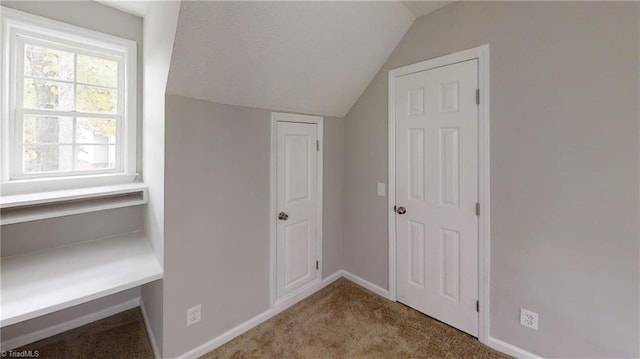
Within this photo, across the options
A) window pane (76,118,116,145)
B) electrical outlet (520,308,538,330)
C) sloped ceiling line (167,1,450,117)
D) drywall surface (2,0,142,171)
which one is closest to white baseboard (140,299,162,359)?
drywall surface (2,0,142,171)

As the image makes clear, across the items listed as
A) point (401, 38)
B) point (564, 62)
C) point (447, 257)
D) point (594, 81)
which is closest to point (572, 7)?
point (564, 62)

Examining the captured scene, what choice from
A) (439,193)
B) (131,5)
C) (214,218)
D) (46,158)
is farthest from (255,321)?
(131,5)

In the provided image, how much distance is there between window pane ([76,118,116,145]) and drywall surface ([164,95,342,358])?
113 cm

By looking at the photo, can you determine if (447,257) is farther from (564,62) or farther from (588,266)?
(564,62)

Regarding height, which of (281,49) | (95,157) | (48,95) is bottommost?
(95,157)

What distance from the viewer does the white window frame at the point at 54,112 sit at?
1.85 metres

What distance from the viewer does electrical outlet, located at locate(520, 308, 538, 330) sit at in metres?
1.72

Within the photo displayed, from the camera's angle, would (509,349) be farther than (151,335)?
No

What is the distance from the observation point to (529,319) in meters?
1.75

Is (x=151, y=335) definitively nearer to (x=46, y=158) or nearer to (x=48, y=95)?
(x=46, y=158)

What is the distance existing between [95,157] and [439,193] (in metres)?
2.93

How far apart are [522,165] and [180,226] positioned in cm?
229

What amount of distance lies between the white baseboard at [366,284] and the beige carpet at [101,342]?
6.10ft

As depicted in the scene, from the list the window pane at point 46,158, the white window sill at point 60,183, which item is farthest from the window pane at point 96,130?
the white window sill at point 60,183
